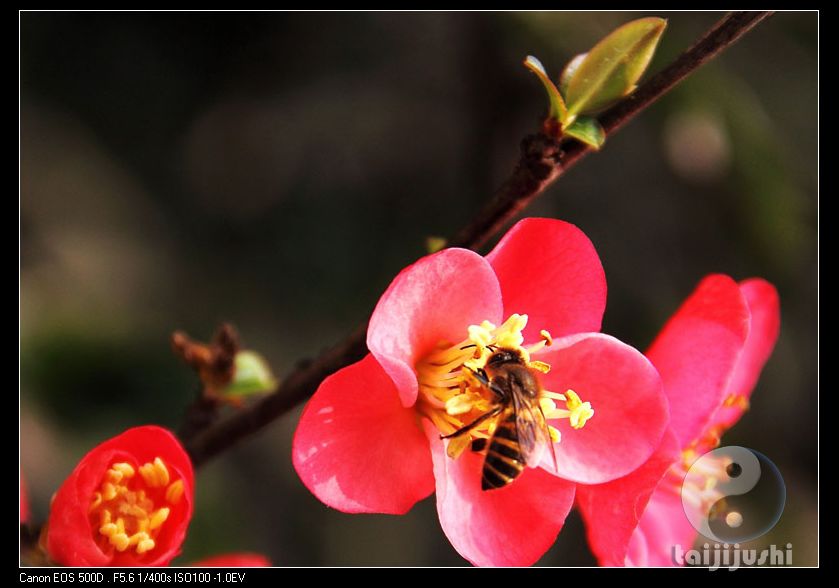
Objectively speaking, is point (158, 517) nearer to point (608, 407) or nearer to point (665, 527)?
point (608, 407)

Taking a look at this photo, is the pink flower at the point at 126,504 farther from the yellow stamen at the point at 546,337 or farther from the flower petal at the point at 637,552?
the flower petal at the point at 637,552

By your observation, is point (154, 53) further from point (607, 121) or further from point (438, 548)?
point (607, 121)

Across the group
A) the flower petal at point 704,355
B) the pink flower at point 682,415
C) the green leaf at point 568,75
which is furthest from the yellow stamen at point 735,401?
the green leaf at point 568,75

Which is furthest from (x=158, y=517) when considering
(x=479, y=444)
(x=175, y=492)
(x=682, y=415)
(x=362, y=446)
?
(x=682, y=415)

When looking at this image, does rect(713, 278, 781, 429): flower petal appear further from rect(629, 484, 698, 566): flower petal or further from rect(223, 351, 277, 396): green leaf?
rect(223, 351, 277, 396): green leaf

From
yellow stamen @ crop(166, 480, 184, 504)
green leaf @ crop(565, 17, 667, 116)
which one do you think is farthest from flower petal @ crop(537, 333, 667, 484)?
yellow stamen @ crop(166, 480, 184, 504)
